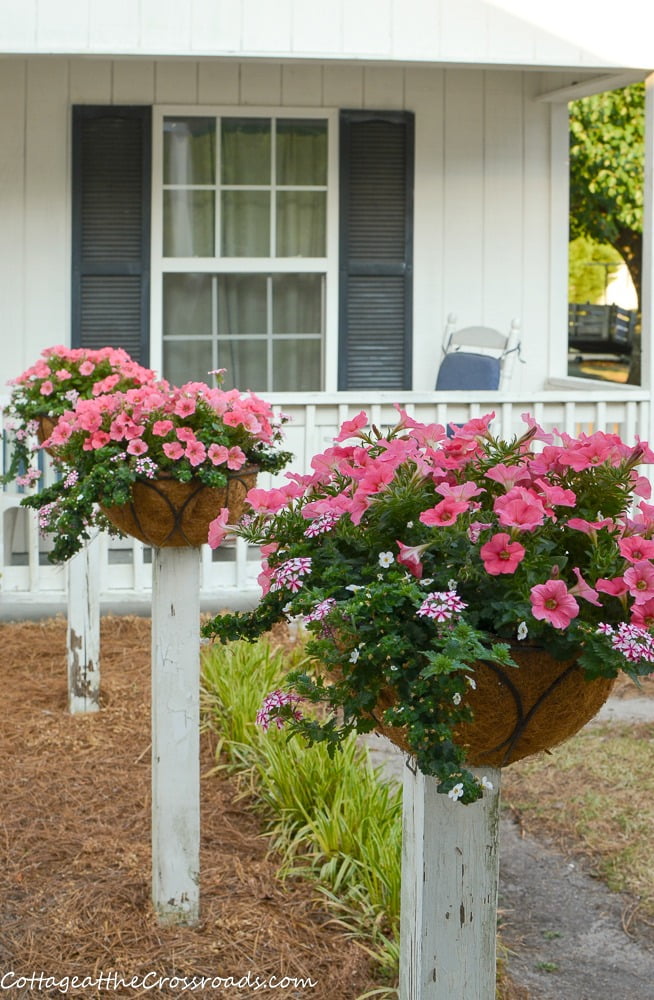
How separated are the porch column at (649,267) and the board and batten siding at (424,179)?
2.78 ft

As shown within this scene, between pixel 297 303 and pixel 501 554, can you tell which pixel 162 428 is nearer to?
pixel 501 554

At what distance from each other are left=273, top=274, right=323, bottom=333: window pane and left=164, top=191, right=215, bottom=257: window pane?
44cm

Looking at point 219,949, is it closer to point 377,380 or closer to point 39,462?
point 39,462

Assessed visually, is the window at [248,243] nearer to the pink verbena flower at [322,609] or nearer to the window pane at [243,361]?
the window pane at [243,361]

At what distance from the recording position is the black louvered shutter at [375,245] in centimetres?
761

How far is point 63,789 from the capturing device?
4.36m

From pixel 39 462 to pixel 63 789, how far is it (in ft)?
9.71

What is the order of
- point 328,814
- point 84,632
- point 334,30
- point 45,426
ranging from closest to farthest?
point 328,814
point 45,426
point 84,632
point 334,30

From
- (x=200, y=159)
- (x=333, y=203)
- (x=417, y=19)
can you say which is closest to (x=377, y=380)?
(x=333, y=203)

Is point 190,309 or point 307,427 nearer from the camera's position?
point 307,427

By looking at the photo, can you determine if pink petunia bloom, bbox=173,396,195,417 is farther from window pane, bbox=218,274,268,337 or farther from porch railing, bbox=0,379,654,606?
window pane, bbox=218,274,268,337

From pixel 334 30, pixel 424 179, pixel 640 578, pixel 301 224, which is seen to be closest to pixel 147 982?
pixel 640 578

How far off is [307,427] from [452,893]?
4.62 m

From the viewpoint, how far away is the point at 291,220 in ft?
25.1
